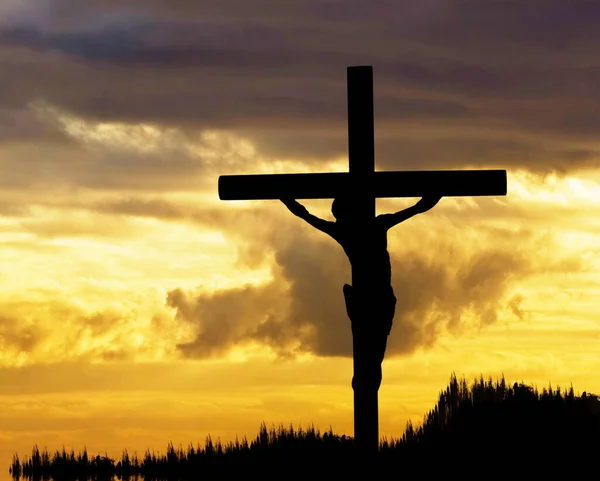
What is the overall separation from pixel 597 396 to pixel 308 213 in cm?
638

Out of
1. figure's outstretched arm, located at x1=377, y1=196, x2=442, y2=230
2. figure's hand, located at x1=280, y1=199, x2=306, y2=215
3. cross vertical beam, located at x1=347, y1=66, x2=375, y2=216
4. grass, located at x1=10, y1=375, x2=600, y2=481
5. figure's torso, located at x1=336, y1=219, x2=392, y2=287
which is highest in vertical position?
cross vertical beam, located at x1=347, y1=66, x2=375, y2=216

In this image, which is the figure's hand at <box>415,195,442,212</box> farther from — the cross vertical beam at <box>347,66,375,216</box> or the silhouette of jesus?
the cross vertical beam at <box>347,66,375,216</box>

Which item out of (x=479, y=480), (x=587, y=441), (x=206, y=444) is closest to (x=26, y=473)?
(x=206, y=444)

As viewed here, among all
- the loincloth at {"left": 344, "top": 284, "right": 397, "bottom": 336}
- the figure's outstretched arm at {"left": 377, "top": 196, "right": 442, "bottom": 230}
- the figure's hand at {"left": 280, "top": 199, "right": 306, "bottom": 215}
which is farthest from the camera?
the figure's hand at {"left": 280, "top": 199, "right": 306, "bottom": 215}

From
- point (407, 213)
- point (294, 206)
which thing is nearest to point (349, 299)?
point (407, 213)

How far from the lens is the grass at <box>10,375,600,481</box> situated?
15.6 meters

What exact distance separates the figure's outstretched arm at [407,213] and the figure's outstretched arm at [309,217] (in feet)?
2.40

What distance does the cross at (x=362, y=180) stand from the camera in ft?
53.3

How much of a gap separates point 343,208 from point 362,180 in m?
0.49

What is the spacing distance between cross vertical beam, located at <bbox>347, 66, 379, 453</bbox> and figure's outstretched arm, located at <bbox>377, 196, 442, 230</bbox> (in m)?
0.20

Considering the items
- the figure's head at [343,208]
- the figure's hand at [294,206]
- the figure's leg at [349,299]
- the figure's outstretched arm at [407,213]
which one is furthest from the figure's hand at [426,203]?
the figure's hand at [294,206]

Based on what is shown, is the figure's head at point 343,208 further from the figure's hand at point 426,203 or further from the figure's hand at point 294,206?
the figure's hand at point 426,203

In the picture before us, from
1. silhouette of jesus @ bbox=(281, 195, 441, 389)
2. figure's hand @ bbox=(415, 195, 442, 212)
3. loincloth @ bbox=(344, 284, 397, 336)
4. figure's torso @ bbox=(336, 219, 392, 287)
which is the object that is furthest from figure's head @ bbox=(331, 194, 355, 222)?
loincloth @ bbox=(344, 284, 397, 336)

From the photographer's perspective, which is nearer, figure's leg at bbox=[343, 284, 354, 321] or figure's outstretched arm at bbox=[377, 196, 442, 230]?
figure's leg at bbox=[343, 284, 354, 321]
